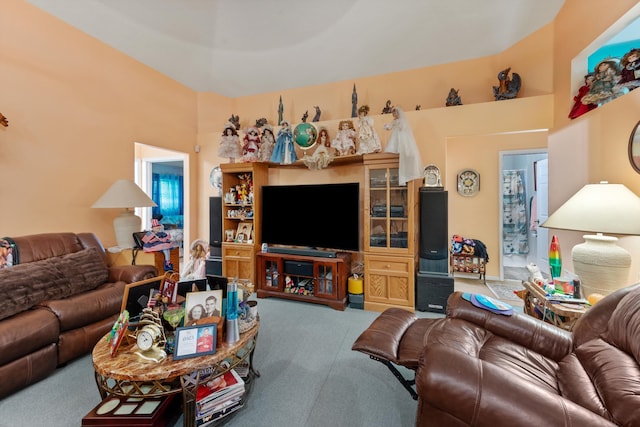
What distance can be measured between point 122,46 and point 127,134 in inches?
44.3

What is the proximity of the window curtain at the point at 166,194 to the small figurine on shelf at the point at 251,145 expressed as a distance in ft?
9.58

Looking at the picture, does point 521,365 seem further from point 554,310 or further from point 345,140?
point 345,140

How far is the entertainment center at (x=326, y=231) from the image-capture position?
3006 mm

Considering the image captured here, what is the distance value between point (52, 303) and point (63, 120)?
2.18 metres

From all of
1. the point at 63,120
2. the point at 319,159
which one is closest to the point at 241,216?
the point at 319,159

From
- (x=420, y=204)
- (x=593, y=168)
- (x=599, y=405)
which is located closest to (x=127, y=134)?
(x=420, y=204)

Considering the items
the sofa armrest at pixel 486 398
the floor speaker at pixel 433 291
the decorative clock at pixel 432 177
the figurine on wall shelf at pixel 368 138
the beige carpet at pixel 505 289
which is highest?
the figurine on wall shelf at pixel 368 138

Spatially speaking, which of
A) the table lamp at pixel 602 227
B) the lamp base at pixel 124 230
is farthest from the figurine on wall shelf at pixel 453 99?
the lamp base at pixel 124 230

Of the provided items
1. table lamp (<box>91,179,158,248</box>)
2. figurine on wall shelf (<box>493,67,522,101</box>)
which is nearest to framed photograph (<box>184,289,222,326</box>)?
table lamp (<box>91,179,158,248</box>)

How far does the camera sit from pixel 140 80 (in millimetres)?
3682

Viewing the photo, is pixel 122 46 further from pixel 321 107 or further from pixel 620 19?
pixel 620 19

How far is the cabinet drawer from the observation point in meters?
2.95

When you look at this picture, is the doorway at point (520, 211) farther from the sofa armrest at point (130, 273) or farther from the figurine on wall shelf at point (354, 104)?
the sofa armrest at point (130, 273)

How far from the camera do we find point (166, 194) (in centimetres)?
581
